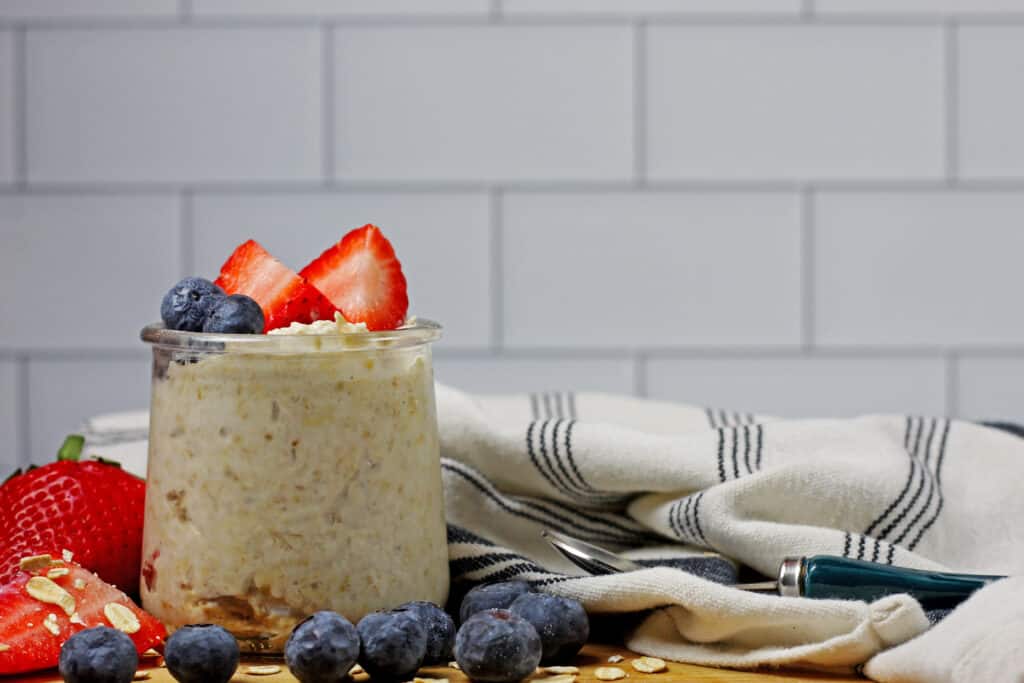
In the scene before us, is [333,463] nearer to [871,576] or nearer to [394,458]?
[394,458]

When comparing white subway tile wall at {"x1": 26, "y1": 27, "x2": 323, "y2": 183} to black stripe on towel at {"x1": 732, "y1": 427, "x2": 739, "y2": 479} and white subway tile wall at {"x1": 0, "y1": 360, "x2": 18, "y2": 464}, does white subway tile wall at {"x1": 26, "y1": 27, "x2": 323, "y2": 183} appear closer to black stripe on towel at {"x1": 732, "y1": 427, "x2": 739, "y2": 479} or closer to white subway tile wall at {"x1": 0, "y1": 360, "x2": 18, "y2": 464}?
white subway tile wall at {"x1": 0, "y1": 360, "x2": 18, "y2": 464}

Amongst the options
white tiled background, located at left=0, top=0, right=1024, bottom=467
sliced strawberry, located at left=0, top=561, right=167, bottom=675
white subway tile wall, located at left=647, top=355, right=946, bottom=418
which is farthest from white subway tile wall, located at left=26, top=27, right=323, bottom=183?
sliced strawberry, located at left=0, top=561, right=167, bottom=675

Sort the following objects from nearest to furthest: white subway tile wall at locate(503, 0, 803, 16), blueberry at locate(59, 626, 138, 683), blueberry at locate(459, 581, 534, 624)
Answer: blueberry at locate(59, 626, 138, 683) → blueberry at locate(459, 581, 534, 624) → white subway tile wall at locate(503, 0, 803, 16)

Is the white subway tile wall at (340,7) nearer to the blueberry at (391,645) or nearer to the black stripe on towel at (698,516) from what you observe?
the black stripe on towel at (698,516)

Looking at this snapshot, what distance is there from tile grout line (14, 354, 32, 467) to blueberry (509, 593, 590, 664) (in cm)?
115

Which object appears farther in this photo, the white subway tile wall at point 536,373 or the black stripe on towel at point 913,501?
the white subway tile wall at point 536,373

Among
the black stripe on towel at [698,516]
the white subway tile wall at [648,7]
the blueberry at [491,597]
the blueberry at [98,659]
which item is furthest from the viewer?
the white subway tile wall at [648,7]

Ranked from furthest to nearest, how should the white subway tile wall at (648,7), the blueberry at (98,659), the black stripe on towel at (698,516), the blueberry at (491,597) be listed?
the white subway tile wall at (648,7) < the black stripe on towel at (698,516) < the blueberry at (491,597) < the blueberry at (98,659)

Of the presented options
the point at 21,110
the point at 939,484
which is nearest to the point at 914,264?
the point at 939,484

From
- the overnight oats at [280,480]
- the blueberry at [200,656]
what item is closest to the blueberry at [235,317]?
the overnight oats at [280,480]

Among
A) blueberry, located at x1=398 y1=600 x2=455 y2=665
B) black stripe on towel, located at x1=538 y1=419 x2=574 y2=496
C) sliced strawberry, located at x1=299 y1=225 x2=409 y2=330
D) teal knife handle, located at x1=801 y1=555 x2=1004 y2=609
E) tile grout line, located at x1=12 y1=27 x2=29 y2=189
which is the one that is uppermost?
tile grout line, located at x1=12 y1=27 x2=29 y2=189

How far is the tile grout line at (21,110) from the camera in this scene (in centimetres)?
156

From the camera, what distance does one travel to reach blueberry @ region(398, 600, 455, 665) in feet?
1.95

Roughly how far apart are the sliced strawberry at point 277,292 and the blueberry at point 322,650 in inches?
6.3
